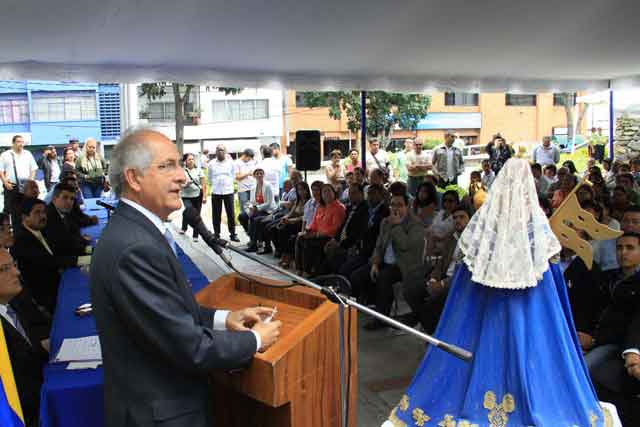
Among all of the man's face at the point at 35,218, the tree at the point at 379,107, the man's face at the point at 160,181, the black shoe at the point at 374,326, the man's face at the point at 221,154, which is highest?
the tree at the point at 379,107

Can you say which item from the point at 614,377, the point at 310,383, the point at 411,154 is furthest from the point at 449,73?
the point at 310,383

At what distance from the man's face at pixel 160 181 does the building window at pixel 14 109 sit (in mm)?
27944

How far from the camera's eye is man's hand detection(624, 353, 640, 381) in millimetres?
2672

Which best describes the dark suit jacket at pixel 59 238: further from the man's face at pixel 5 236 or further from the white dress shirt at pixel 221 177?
the white dress shirt at pixel 221 177

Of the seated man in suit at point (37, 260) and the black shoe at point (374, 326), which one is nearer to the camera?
the seated man in suit at point (37, 260)

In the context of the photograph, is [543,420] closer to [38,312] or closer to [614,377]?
[614,377]

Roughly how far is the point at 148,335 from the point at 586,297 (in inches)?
112

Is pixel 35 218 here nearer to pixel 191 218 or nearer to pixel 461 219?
pixel 191 218

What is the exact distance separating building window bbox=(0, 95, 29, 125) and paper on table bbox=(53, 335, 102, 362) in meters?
26.8

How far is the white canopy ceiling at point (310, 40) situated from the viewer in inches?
204

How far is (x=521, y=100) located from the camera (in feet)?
107

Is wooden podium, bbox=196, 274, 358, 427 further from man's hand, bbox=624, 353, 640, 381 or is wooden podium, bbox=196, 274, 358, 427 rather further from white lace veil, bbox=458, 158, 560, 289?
man's hand, bbox=624, 353, 640, 381

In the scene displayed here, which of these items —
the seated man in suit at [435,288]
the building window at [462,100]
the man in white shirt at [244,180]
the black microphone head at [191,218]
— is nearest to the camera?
the black microphone head at [191,218]

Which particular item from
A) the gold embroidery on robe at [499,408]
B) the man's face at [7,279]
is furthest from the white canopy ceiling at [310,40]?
the gold embroidery on robe at [499,408]
